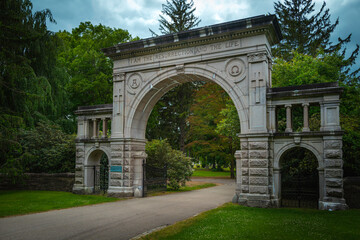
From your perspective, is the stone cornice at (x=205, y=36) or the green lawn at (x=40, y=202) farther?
the stone cornice at (x=205, y=36)

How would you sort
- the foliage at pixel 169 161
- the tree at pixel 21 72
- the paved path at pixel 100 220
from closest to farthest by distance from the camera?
the paved path at pixel 100 220 < the tree at pixel 21 72 < the foliage at pixel 169 161

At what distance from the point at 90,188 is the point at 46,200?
2.61 m

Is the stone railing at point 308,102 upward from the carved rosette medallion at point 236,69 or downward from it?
downward

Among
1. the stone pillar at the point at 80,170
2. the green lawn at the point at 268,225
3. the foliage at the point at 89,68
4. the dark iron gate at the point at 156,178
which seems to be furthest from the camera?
the foliage at the point at 89,68

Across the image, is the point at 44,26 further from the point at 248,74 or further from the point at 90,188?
the point at 248,74

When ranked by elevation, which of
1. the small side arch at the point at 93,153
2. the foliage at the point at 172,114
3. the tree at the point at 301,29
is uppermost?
the tree at the point at 301,29

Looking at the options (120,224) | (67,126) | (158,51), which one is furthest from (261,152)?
(67,126)

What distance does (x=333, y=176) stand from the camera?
10.1m

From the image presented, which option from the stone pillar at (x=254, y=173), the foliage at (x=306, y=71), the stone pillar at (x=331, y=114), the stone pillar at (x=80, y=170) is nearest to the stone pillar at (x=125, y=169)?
the stone pillar at (x=80, y=170)

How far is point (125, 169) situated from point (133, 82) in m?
4.27

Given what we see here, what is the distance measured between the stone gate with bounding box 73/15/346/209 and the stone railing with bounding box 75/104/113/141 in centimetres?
5

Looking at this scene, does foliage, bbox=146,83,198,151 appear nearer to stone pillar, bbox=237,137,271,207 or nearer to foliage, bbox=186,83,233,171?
foliage, bbox=186,83,233,171

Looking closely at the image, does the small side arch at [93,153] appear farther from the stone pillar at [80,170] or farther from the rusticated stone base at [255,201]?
the rusticated stone base at [255,201]

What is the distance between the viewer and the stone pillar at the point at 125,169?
1406 centimetres
